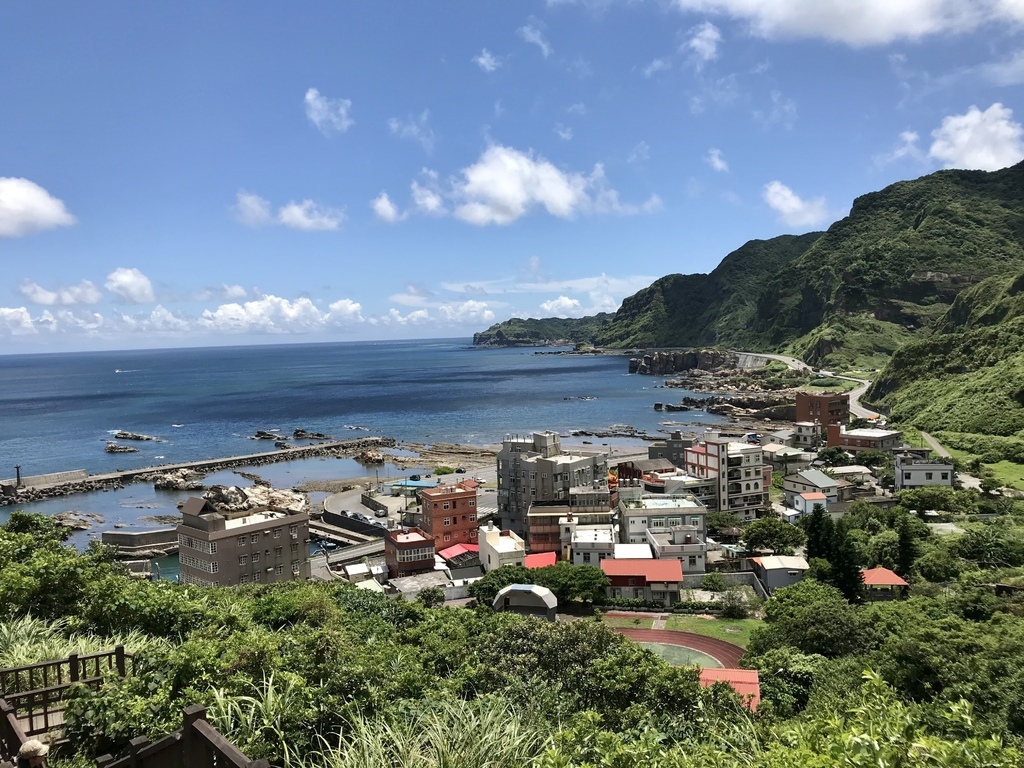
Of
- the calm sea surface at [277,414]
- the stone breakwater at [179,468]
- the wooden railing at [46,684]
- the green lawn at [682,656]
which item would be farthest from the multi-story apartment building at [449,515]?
the stone breakwater at [179,468]

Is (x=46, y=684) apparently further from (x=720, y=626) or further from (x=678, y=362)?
(x=678, y=362)

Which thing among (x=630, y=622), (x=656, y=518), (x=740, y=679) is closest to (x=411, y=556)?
(x=630, y=622)

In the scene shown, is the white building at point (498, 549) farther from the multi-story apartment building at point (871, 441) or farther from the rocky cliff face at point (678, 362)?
the rocky cliff face at point (678, 362)

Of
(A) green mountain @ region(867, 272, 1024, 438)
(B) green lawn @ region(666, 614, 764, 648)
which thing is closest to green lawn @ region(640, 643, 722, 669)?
(B) green lawn @ region(666, 614, 764, 648)

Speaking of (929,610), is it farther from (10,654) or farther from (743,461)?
(10,654)

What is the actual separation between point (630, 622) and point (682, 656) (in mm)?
3733

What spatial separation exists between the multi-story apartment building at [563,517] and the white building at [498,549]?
A: 1175 mm

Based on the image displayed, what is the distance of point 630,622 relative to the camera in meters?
23.3

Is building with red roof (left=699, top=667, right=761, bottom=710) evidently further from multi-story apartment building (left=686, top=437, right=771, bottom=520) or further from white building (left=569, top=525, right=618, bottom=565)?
multi-story apartment building (left=686, top=437, right=771, bottom=520)

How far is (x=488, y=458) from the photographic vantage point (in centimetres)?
6225

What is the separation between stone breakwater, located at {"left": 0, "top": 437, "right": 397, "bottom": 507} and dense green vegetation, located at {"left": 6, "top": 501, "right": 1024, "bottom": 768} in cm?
4131

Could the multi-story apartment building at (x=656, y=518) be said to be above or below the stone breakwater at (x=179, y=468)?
above

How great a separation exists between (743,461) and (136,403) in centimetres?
10785

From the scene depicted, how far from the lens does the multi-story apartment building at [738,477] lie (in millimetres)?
36312
